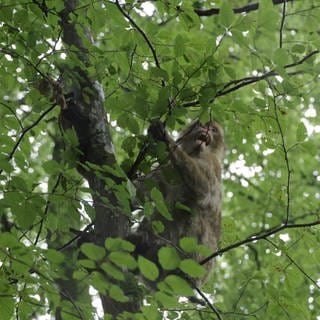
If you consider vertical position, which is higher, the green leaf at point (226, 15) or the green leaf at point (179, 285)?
the green leaf at point (226, 15)

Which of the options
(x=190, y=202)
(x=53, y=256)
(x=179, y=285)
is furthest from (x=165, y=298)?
(x=190, y=202)

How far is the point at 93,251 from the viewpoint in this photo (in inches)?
84.0

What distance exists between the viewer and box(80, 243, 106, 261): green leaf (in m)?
2.13

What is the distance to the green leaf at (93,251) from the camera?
213 cm

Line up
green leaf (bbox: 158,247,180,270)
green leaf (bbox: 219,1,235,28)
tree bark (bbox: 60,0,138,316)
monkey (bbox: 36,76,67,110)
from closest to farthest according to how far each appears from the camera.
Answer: green leaf (bbox: 158,247,180,270)
green leaf (bbox: 219,1,235,28)
tree bark (bbox: 60,0,138,316)
monkey (bbox: 36,76,67,110)

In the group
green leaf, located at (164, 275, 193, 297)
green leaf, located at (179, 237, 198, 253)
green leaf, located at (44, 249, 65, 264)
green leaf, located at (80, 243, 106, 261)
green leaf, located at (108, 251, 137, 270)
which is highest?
green leaf, located at (44, 249, 65, 264)

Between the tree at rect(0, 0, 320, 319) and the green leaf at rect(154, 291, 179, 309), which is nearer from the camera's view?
the green leaf at rect(154, 291, 179, 309)

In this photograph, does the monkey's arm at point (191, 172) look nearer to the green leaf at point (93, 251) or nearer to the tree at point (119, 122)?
the tree at point (119, 122)

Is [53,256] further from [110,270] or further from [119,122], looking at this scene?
[119,122]

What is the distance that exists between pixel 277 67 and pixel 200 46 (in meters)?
0.65

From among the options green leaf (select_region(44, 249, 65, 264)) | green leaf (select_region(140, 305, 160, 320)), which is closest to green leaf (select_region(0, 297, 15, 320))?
green leaf (select_region(44, 249, 65, 264))

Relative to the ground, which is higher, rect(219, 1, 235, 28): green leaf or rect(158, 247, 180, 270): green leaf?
rect(219, 1, 235, 28): green leaf

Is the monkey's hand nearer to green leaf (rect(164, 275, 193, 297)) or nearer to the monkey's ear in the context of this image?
the monkey's ear

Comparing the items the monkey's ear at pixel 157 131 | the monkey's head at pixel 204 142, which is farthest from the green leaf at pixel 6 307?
the monkey's head at pixel 204 142
